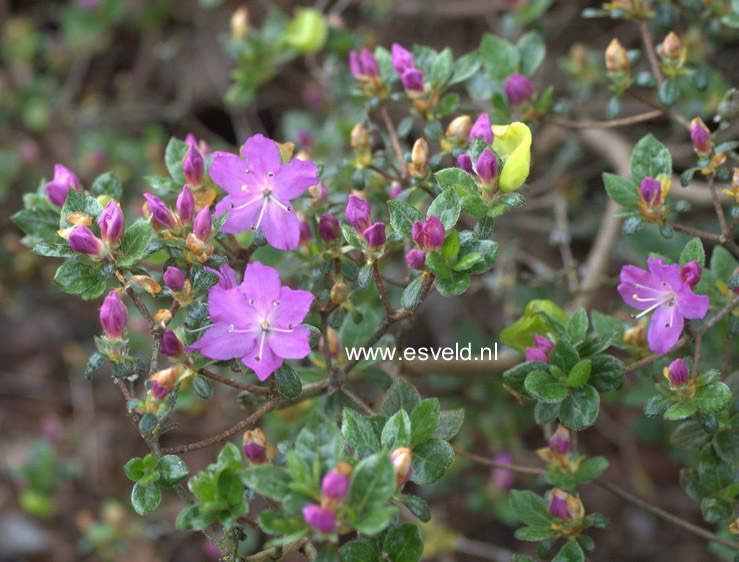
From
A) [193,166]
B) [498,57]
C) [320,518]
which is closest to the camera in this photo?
[320,518]

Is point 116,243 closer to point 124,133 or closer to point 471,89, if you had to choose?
point 471,89

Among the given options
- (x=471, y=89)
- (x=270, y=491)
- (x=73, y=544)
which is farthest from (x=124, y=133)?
(x=270, y=491)

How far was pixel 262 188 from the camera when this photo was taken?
1326 mm

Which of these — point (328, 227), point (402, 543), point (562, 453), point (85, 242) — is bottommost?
Result: point (562, 453)

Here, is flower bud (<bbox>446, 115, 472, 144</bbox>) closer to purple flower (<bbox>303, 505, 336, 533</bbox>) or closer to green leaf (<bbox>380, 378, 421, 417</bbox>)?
green leaf (<bbox>380, 378, 421, 417</bbox>)

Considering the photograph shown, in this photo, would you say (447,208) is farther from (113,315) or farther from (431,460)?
(113,315)

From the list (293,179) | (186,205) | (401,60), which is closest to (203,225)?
(186,205)

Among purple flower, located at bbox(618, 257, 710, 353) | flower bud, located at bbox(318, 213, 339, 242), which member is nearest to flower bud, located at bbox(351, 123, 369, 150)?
flower bud, located at bbox(318, 213, 339, 242)

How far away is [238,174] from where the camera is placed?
133cm

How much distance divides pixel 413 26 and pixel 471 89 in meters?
1.38

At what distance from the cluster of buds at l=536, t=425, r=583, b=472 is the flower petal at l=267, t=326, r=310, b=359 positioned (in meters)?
0.56

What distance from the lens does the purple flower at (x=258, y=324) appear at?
122cm

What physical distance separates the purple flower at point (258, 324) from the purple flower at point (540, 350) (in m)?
0.43

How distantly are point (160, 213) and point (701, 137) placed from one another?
3.38 feet
